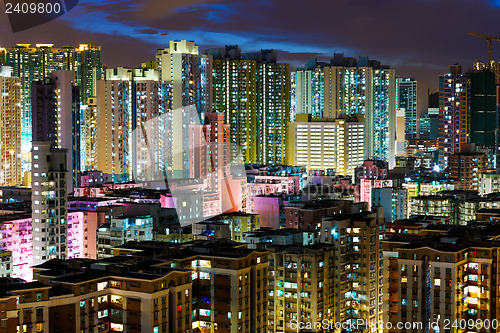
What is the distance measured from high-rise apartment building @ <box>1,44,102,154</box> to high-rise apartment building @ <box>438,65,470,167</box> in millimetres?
14453

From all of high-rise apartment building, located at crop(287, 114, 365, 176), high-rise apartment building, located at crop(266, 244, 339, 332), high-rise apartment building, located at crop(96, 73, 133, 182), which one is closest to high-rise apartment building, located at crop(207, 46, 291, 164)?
high-rise apartment building, located at crop(287, 114, 365, 176)

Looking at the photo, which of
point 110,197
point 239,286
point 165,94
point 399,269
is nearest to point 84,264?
point 239,286

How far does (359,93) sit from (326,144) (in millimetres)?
3706

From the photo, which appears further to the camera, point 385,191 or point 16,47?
point 16,47

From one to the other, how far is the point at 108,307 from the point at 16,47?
27356 mm

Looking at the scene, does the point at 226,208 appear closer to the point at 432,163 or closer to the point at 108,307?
the point at 108,307

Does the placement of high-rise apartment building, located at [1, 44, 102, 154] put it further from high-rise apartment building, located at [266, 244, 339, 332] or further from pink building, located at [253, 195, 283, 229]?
high-rise apartment building, located at [266, 244, 339, 332]

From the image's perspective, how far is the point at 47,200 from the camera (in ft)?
47.6

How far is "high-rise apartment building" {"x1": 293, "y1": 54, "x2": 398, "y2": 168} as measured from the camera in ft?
108

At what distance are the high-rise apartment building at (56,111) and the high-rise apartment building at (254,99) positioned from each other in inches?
251

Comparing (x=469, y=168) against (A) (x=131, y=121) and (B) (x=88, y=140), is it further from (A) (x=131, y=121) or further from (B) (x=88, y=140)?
(B) (x=88, y=140)

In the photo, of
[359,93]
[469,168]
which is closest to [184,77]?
[359,93]

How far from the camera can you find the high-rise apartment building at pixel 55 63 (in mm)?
34281

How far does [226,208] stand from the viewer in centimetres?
2141
